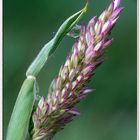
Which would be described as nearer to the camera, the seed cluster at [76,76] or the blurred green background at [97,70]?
the seed cluster at [76,76]

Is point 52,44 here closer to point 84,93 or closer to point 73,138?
point 84,93

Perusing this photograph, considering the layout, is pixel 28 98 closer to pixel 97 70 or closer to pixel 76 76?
pixel 76 76

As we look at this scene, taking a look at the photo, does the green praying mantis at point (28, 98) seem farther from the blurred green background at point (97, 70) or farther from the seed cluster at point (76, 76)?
the blurred green background at point (97, 70)

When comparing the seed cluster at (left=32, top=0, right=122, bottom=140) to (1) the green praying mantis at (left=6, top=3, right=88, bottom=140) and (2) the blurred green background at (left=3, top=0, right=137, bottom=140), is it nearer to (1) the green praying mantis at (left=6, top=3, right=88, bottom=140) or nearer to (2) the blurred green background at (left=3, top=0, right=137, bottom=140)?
(1) the green praying mantis at (left=6, top=3, right=88, bottom=140)

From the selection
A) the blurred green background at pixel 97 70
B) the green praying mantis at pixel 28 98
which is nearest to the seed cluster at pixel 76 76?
the green praying mantis at pixel 28 98

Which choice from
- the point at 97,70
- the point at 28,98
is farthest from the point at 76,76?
the point at 97,70

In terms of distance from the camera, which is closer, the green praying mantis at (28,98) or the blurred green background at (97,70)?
the green praying mantis at (28,98)

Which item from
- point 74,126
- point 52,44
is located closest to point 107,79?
point 74,126

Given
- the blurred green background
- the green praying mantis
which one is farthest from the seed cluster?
the blurred green background
